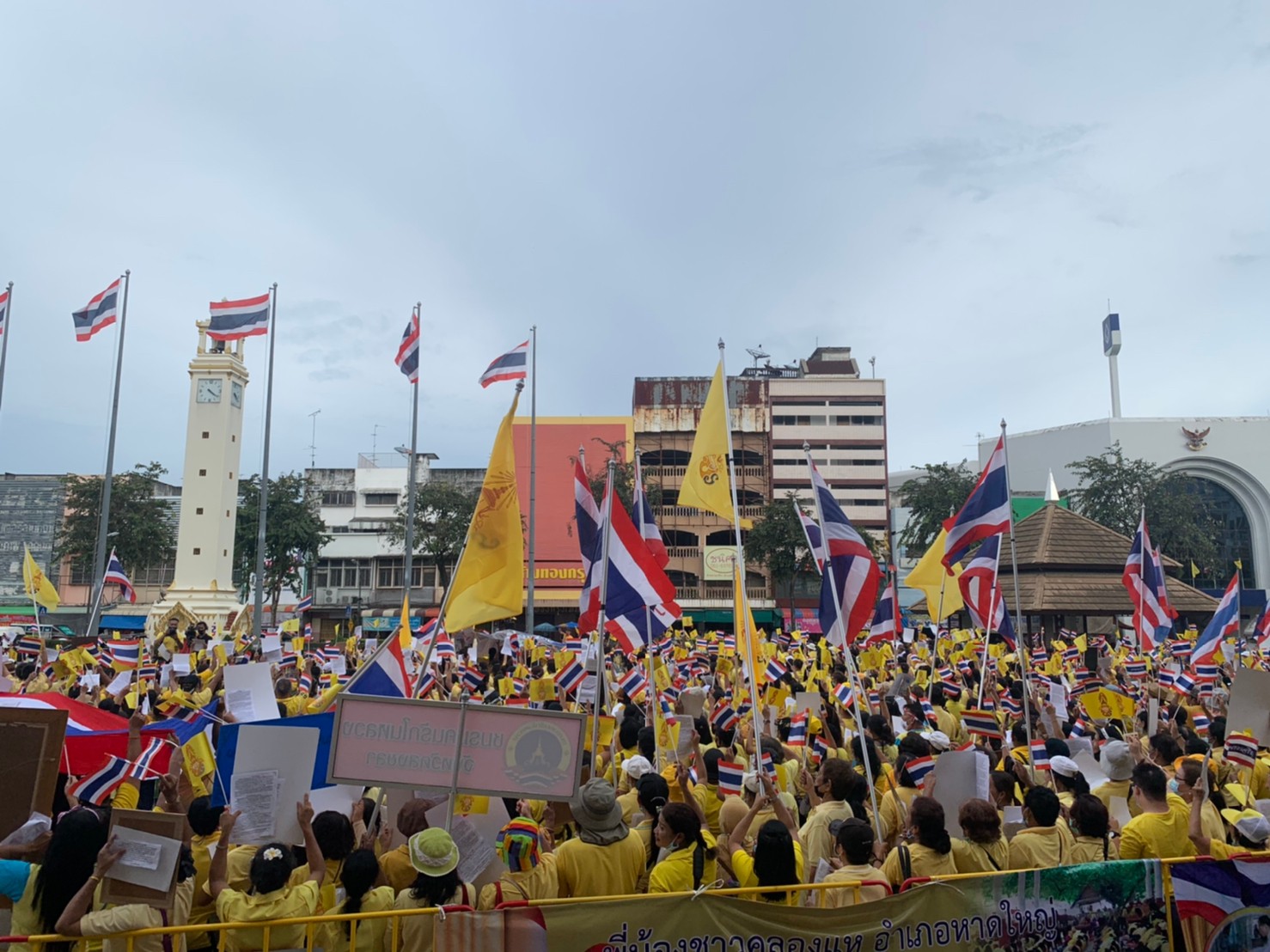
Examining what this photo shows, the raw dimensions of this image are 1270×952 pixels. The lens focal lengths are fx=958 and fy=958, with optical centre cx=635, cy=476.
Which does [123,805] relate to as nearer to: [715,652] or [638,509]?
[638,509]

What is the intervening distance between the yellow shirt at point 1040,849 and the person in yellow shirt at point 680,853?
1743mm

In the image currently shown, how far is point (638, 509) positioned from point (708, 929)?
7.71m

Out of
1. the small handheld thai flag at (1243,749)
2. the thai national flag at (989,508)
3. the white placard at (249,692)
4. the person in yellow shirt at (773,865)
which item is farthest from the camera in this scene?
the thai national flag at (989,508)

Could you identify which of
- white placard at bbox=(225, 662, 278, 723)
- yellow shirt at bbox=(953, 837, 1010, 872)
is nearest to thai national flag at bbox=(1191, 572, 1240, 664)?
yellow shirt at bbox=(953, 837, 1010, 872)

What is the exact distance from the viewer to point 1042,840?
536cm

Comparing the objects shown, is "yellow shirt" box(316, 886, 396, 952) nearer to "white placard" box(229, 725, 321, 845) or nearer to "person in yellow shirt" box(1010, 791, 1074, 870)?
"white placard" box(229, 725, 321, 845)

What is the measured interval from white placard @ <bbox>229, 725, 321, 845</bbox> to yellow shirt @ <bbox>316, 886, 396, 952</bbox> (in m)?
0.85

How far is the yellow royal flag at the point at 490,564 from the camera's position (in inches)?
309

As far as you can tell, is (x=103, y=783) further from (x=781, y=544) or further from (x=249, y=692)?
(x=781, y=544)

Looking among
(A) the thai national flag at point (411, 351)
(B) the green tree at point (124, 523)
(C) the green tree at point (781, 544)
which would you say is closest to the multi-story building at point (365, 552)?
(B) the green tree at point (124, 523)

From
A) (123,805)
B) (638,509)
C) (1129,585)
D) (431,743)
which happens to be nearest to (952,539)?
(638,509)

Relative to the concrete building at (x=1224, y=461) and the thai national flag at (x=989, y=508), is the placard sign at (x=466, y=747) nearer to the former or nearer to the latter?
the thai national flag at (x=989, y=508)

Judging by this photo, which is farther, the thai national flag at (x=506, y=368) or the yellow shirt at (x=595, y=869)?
the thai national flag at (x=506, y=368)

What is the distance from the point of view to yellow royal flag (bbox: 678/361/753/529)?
8.86 meters
